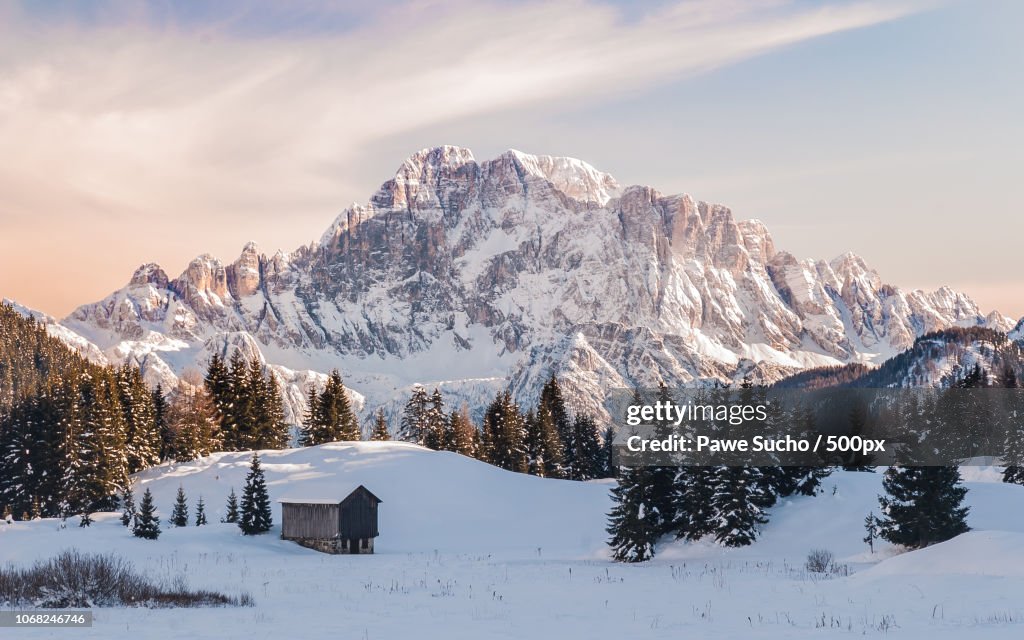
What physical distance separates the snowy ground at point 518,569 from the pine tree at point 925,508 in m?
1.62

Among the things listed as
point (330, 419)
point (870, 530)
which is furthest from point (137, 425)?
point (870, 530)

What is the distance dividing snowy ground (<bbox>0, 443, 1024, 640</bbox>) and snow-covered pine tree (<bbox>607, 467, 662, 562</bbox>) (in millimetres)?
1703

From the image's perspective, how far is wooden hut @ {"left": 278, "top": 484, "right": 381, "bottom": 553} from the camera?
192 ft

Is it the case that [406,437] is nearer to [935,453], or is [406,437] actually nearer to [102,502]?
[102,502]

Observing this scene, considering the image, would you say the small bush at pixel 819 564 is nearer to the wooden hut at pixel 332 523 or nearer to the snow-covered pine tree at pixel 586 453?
the wooden hut at pixel 332 523

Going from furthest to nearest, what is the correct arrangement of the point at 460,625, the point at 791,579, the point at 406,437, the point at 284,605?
the point at 406,437 → the point at 791,579 → the point at 284,605 → the point at 460,625

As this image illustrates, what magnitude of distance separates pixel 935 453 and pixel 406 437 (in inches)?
3227

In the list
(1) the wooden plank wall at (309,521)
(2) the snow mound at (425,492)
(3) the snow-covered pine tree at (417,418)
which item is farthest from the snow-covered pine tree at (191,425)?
(3) the snow-covered pine tree at (417,418)

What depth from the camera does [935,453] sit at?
49.8 m

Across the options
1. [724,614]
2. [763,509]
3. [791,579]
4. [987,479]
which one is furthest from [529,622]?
[987,479]

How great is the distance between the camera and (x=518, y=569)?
138 ft

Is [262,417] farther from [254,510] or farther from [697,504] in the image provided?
[697,504]

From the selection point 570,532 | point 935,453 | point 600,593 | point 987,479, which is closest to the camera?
point 600,593

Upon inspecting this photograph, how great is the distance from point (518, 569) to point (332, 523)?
19.9 m
